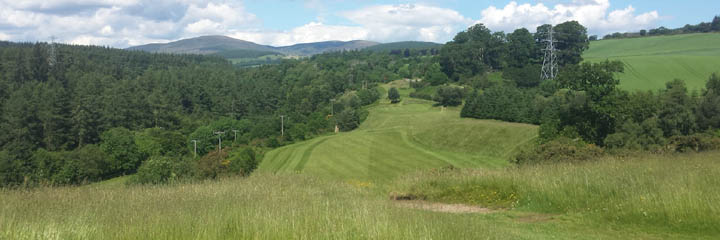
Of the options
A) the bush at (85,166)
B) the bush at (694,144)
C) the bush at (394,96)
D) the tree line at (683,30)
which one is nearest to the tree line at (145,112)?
the bush at (85,166)

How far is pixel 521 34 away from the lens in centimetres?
12238

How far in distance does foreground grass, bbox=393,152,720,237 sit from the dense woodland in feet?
25.7

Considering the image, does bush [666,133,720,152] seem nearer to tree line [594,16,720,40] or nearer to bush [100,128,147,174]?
bush [100,128,147,174]

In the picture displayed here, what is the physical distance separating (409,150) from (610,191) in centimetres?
5118

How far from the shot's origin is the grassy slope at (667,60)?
8188 cm

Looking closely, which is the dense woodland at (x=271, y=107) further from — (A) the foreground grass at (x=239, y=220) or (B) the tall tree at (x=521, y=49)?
(A) the foreground grass at (x=239, y=220)

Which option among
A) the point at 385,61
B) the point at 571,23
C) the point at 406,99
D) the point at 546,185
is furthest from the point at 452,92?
the point at 385,61

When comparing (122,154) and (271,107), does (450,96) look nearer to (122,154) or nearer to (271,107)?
(122,154)

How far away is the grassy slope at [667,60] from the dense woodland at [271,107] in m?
12.2

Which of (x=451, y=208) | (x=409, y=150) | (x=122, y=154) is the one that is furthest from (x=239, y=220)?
(x=122, y=154)

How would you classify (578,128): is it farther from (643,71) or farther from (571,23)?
(571,23)

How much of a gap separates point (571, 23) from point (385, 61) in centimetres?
8683

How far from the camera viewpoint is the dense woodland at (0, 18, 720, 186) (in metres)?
46.8

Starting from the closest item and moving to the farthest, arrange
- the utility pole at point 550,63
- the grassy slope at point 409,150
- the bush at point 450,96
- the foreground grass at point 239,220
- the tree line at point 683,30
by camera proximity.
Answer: the foreground grass at point 239,220, the grassy slope at point 409,150, the bush at point 450,96, the utility pole at point 550,63, the tree line at point 683,30
